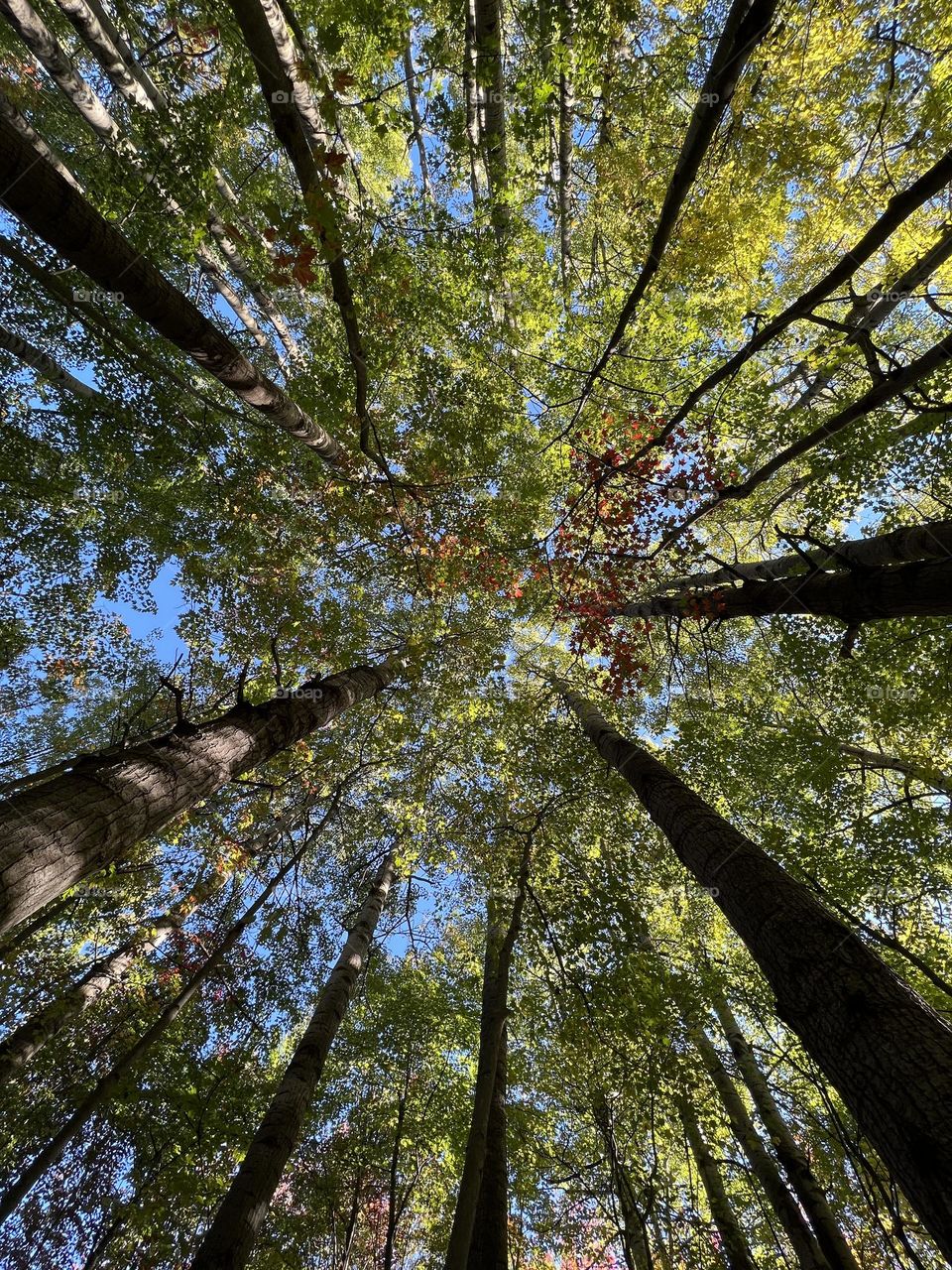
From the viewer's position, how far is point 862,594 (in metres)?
3.37

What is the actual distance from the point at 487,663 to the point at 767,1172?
23.8 feet

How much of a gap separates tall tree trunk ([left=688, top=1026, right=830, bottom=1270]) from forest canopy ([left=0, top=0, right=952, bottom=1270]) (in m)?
0.10

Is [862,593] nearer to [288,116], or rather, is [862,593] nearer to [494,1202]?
[288,116]

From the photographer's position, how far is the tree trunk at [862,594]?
9.98ft

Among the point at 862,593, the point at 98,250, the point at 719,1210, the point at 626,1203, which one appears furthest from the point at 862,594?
the point at 719,1210

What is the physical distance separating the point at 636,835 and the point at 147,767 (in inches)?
283

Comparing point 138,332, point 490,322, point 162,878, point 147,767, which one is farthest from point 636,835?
point 138,332

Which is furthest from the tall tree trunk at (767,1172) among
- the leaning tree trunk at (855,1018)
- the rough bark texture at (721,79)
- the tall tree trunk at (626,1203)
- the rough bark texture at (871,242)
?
the rough bark texture at (721,79)

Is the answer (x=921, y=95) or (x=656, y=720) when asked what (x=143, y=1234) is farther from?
(x=921, y=95)

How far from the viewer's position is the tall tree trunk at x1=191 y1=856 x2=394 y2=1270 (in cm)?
322

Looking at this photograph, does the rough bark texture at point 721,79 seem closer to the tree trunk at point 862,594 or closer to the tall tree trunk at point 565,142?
the tree trunk at point 862,594

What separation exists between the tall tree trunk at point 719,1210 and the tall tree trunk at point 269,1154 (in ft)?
11.7

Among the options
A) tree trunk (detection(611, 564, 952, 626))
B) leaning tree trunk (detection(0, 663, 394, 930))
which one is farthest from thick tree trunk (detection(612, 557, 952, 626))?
leaning tree trunk (detection(0, 663, 394, 930))

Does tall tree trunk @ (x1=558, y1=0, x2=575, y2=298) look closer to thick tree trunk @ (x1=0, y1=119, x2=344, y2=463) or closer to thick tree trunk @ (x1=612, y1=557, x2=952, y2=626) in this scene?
thick tree trunk @ (x1=0, y1=119, x2=344, y2=463)
